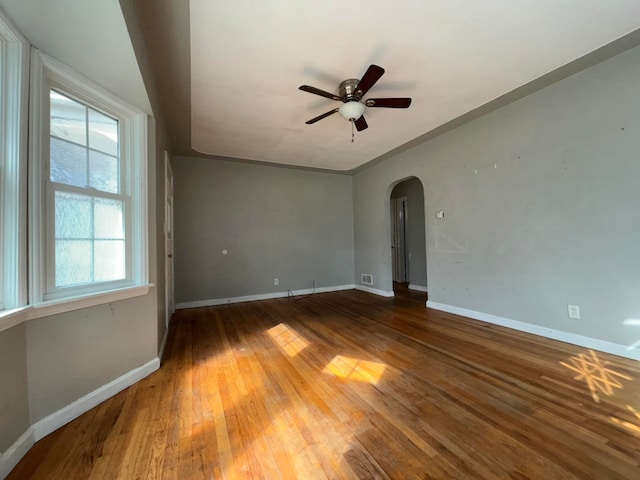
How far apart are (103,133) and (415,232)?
18.2ft

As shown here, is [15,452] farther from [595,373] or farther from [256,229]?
[256,229]

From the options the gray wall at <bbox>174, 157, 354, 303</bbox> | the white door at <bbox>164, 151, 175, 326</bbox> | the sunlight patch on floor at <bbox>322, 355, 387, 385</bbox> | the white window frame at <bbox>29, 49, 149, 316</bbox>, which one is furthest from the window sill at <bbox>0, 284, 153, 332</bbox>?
the gray wall at <bbox>174, 157, 354, 303</bbox>

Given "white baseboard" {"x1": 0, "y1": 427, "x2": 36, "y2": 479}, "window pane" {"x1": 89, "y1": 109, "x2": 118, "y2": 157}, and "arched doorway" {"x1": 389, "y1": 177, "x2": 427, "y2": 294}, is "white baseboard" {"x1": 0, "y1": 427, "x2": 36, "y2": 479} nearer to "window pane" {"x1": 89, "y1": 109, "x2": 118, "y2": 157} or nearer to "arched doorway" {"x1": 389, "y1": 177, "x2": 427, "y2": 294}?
"window pane" {"x1": 89, "y1": 109, "x2": 118, "y2": 157}

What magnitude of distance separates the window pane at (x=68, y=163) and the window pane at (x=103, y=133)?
0.13 metres

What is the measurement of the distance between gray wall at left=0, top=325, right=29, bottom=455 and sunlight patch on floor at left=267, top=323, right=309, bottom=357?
5.80 feet

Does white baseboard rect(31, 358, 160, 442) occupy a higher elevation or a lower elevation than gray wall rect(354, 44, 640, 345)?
lower

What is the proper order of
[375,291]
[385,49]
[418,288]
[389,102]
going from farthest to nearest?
1. [418,288]
2. [375,291]
3. [389,102]
4. [385,49]

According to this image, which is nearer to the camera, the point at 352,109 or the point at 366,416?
the point at 366,416

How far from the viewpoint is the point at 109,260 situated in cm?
193

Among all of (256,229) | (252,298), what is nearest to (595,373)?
(252,298)

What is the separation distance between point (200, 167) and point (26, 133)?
10.7 feet

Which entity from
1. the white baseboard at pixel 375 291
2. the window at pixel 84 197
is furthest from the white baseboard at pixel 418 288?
the window at pixel 84 197

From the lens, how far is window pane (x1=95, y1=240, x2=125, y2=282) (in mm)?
1855

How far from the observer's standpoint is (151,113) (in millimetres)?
2186
